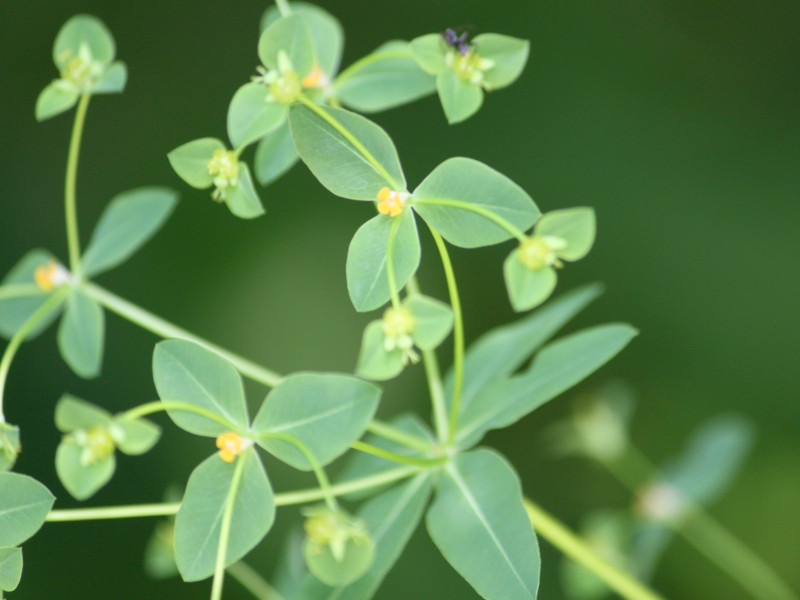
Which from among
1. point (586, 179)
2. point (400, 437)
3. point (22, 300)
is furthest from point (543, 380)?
point (586, 179)

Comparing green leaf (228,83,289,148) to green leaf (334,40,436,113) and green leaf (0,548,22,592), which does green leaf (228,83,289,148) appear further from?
green leaf (0,548,22,592)

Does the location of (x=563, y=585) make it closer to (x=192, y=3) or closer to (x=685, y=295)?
(x=685, y=295)

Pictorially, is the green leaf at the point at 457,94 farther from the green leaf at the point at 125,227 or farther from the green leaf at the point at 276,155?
the green leaf at the point at 125,227

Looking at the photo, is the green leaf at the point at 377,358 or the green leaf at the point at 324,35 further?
the green leaf at the point at 324,35

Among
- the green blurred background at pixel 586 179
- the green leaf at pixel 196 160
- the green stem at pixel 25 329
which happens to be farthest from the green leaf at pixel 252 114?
the green blurred background at pixel 586 179

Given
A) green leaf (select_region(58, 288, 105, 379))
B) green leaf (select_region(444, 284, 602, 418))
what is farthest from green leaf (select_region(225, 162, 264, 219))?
green leaf (select_region(444, 284, 602, 418))

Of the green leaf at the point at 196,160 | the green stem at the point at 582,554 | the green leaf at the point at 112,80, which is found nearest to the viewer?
the green leaf at the point at 196,160

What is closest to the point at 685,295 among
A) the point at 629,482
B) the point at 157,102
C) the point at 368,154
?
the point at 629,482
